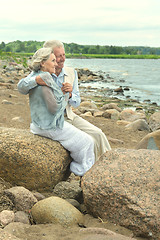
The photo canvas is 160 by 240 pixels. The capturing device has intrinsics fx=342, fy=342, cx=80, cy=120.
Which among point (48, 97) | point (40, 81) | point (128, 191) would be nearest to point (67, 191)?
point (128, 191)

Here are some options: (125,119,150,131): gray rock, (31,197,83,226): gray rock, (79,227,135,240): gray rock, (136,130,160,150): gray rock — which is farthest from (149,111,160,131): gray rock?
(79,227,135,240): gray rock

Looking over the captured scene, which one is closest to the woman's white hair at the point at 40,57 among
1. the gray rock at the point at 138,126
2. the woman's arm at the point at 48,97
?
the woman's arm at the point at 48,97

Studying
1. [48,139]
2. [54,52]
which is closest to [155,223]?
[48,139]

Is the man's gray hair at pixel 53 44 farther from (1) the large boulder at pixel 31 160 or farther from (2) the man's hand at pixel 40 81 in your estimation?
(1) the large boulder at pixel 31 160

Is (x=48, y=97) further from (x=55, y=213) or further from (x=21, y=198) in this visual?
(x=55, y=213)

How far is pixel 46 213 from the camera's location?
369 centimetres

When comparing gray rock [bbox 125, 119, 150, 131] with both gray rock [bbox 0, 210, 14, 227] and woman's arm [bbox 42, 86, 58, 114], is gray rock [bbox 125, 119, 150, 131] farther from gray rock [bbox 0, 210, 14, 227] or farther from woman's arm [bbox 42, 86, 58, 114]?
gray rock [bbox 0, 210, 14, 227]

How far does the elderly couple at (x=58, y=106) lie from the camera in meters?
4.30

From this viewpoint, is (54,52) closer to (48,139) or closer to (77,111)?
(48,139)

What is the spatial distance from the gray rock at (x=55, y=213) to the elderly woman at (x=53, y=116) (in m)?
0.93

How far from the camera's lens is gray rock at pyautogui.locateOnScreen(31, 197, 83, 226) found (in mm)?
3662

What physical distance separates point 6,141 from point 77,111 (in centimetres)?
805

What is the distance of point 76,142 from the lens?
4.57 meters

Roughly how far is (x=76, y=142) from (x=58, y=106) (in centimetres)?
58
